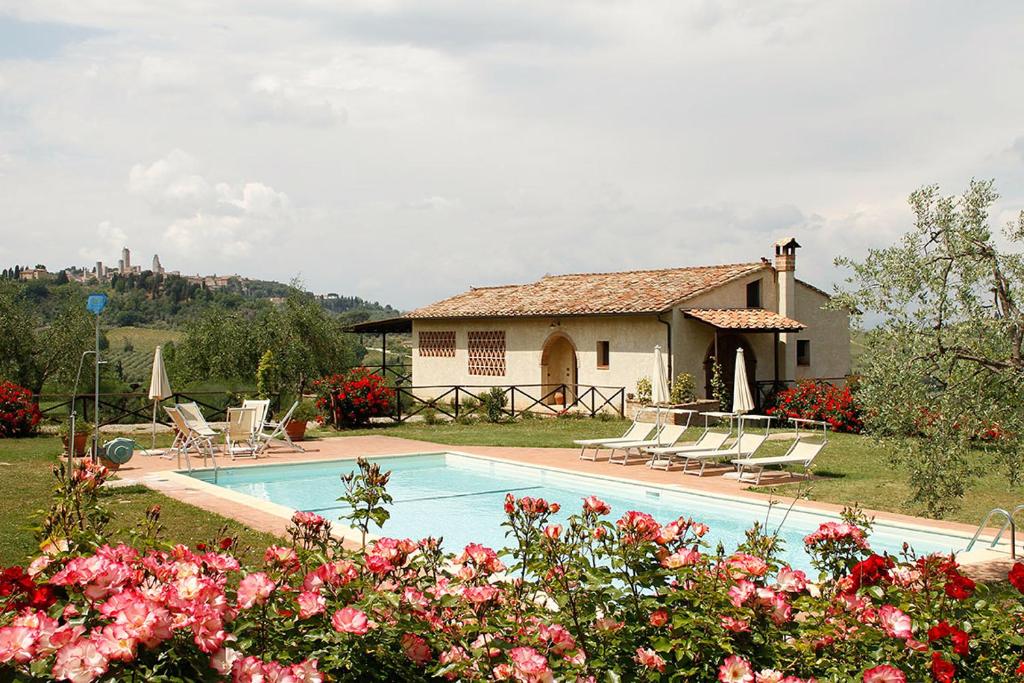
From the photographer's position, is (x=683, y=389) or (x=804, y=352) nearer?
(x=683, y=389)

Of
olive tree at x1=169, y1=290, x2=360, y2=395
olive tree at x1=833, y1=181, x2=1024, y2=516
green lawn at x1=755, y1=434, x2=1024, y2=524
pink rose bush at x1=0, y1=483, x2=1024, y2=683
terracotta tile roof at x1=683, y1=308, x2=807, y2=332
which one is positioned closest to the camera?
pink rose bush at x1=0, y1=483, x2=1024, y2=683

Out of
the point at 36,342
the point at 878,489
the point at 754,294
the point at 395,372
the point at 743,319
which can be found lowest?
the point at 878,489

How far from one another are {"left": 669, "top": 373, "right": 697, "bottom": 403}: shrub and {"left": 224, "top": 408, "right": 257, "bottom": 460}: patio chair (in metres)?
8.97

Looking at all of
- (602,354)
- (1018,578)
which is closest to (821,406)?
(602,354)

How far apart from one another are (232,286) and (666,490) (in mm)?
76063

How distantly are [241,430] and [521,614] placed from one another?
1290 cm

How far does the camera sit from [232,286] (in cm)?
8200

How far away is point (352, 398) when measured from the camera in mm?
19469

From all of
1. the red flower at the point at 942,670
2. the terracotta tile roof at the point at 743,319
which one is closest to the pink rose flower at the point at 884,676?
the red flower at the point at 942,670

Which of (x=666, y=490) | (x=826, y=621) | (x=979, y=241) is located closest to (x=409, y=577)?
(x=826, y=621)

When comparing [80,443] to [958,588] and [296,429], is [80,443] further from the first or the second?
[958,588]

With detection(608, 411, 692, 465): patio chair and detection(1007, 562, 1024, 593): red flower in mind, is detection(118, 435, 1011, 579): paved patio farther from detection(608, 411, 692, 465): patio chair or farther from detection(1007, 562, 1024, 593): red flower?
detection(1007, 562, 1024, 593): red flower

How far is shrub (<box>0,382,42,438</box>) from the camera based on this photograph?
16.8m

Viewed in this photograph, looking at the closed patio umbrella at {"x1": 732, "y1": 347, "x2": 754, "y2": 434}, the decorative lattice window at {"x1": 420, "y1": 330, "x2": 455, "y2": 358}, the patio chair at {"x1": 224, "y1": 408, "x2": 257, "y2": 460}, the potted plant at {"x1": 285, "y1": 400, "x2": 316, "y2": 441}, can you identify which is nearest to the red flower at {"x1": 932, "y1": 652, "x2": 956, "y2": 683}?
the closed patio umbrella at {"x1": 732, "y1": 347, "x2": 754, "y2": 434}
